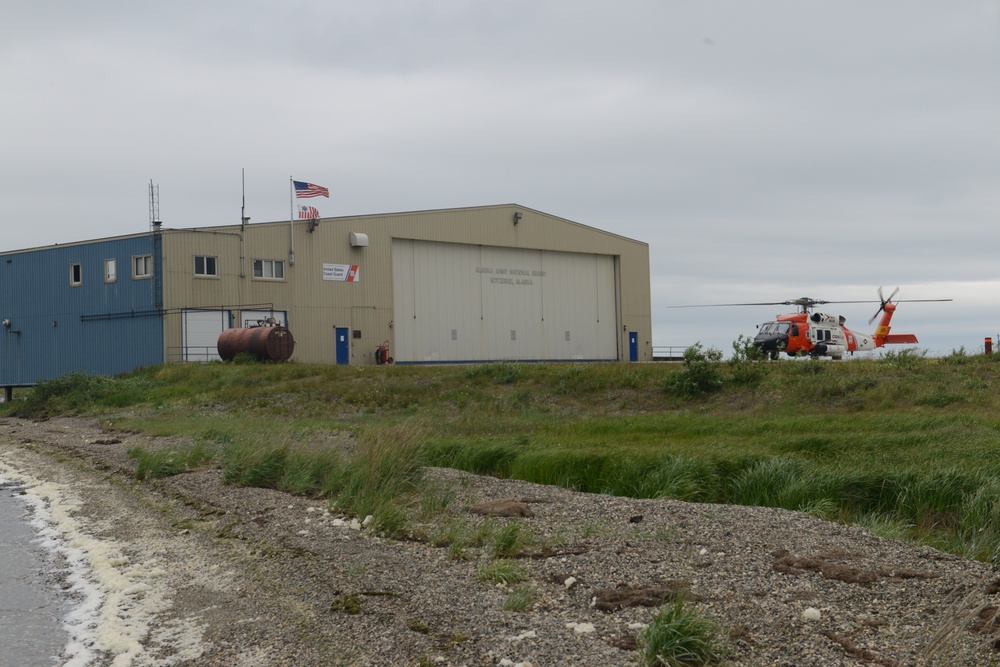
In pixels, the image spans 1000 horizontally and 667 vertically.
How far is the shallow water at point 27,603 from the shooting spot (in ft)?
26.5

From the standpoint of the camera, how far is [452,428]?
21.8 metres

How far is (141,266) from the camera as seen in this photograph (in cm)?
4072

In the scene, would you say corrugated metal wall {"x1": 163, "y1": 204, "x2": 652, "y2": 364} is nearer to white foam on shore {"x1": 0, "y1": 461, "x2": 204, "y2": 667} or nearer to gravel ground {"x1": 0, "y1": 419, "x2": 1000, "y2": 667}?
white foam on shore {"x1": 0, "y1": 461, "x2": 204, "y2": 667}

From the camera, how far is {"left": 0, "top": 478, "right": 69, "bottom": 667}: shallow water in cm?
806

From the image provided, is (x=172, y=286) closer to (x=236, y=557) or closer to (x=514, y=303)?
(x=514, y=303)

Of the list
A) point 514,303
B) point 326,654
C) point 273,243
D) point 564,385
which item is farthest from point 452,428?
point 514,303

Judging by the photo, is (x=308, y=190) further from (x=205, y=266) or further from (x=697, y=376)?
(x=697, y=376)

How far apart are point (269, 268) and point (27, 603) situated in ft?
113

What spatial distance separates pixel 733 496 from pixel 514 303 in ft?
129

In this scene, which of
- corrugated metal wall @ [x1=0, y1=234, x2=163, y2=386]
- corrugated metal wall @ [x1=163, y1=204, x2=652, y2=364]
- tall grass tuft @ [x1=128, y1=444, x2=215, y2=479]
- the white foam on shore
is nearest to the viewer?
the white foam on shore

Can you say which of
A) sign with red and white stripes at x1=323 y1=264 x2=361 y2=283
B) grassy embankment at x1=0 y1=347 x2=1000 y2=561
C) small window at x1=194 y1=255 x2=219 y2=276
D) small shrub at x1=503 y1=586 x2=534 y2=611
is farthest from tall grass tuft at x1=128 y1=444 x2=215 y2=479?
sign with red and white stripes at x1=323 y1=264 x2=361 y2=283

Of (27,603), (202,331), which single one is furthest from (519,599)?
(202,331)

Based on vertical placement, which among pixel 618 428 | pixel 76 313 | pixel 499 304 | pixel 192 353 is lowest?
pixel 618 428

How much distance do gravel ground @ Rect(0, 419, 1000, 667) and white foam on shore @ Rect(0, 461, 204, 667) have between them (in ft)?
0.14
